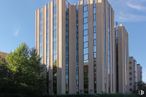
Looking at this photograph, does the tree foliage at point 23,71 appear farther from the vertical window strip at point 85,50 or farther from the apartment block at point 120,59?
the apartment block at point 120,59

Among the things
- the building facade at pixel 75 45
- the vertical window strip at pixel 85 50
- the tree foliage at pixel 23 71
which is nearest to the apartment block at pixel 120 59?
the building facade at pixel 75 45

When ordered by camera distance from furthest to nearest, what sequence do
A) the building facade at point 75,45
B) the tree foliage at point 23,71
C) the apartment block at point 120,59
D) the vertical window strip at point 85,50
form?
the apartment block at point 120,59
the vertical window strip at point 85,50
the building facade at point 75,45
the tree foliage at point 23,71

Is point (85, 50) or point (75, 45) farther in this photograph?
point (75, 45)

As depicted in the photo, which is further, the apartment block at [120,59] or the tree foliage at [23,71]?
the apartment block at [120,59]

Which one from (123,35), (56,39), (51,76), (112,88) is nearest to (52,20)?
(56,39)

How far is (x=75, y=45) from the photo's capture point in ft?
304

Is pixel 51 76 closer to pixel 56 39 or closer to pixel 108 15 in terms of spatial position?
pixel 56 39

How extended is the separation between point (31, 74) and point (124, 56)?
196 ft

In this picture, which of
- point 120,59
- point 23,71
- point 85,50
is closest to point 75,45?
point 85,50

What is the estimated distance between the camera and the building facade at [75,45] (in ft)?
285

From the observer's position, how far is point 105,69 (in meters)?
91.7

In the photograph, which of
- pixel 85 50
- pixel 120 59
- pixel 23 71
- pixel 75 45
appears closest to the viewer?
pixel 23 71

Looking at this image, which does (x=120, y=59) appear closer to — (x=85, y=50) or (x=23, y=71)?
(x=85, y=50)

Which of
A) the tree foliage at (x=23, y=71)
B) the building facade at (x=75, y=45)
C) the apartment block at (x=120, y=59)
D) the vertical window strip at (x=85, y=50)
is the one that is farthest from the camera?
the apartment block at (x=120, y=59)
